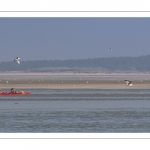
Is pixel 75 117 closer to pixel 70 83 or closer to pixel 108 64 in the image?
pixel 70 83

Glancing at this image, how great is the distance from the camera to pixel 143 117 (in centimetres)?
2731

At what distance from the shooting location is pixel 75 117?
89.6ft

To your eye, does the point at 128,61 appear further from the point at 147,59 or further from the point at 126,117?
the point at 126,117

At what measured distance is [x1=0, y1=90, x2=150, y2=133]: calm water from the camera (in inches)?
921

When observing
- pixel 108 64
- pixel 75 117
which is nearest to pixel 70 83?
pixel 75 117

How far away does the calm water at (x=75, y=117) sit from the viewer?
921 inches

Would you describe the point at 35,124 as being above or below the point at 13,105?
below

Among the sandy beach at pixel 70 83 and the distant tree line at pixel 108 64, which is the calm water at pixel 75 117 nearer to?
the sandy beach at pixel 70 83

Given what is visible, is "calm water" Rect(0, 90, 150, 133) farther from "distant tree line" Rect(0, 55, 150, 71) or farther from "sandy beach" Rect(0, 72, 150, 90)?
"distant tree line" Rect(0, 55, 150, 71)
